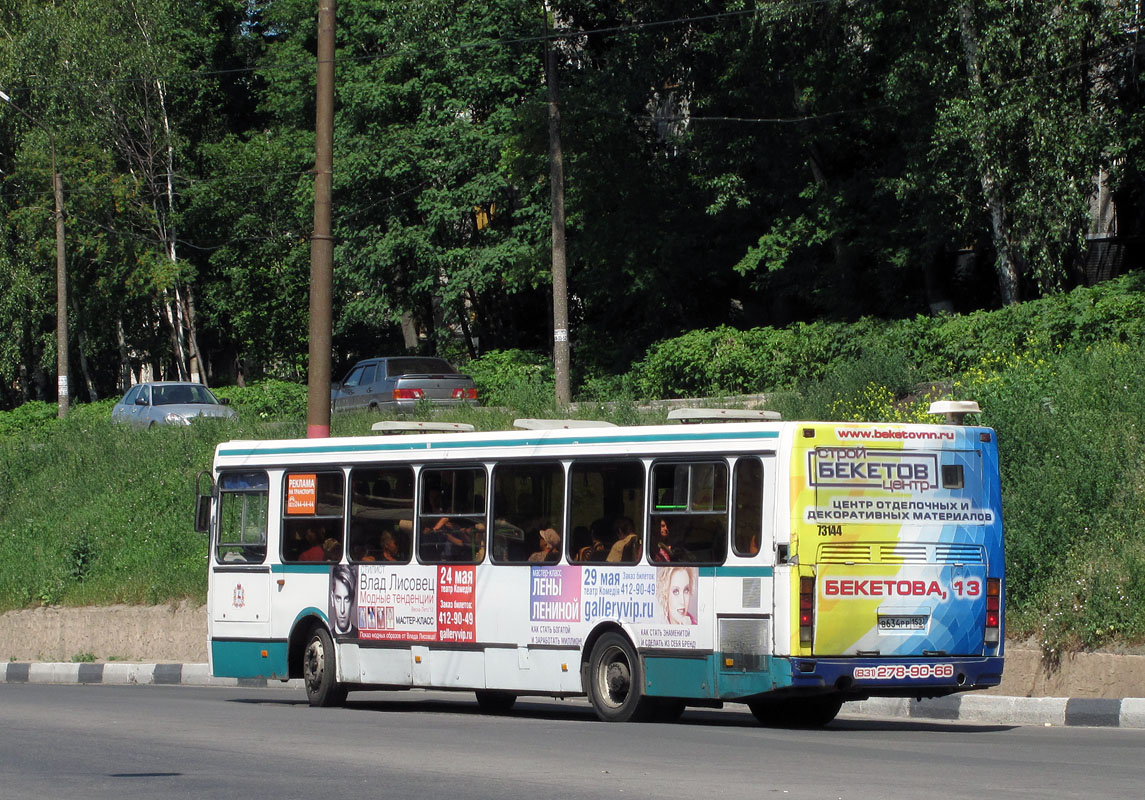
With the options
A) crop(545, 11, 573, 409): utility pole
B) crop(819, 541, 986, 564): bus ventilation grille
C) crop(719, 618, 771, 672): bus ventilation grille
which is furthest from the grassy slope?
crop(719, 618, 771, 672): bus ventilation grille

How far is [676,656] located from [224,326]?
48603mm

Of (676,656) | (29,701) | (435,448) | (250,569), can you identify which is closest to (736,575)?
(676,656)

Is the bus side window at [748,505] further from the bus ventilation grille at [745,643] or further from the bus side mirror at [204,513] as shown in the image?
the bus side mirror at [204,513]

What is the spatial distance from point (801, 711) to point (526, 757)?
416cm

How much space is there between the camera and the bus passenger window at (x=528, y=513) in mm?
13898

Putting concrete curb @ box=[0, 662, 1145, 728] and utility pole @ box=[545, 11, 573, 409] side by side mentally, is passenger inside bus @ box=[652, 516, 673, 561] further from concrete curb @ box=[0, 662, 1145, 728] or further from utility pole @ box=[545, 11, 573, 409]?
utility pole @ box=[545, 11, 573, 409]

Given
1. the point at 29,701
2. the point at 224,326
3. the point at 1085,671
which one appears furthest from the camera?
the point at 224,326

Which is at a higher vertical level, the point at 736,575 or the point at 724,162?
the point at 724,162

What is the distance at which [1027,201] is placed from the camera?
2541cm

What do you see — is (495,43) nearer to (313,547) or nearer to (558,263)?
(558,263)

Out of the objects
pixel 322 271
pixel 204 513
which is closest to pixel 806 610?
pixel 204 513

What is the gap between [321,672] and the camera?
15.9 m

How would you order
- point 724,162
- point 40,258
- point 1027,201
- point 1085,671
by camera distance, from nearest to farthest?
1. point 1085,671
2. point 1027,201
3. point 724,162
4. point 40,258

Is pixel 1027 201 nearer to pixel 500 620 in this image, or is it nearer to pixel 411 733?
pixel 500 620
